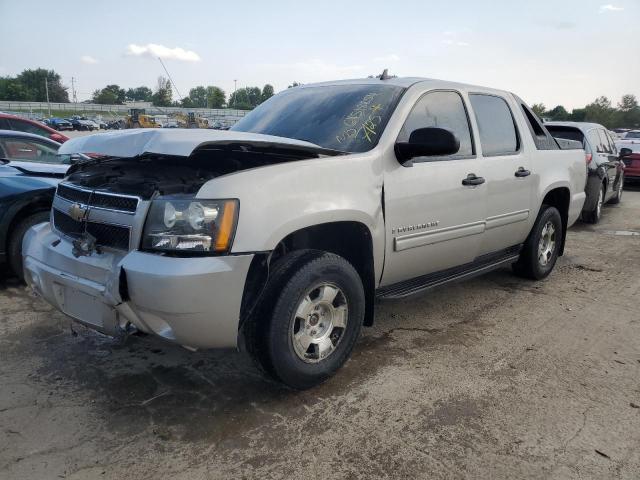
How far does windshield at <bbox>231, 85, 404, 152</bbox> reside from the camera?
3.42 metres

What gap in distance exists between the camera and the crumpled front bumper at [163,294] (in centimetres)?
244

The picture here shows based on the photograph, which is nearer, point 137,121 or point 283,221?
point 283,221

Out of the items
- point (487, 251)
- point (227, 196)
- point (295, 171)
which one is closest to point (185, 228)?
point (227, 196)

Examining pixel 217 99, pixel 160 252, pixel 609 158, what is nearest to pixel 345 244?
pixel 160 252

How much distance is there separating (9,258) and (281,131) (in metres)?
2.90

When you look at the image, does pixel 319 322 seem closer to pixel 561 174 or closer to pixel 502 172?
pixel 502 172

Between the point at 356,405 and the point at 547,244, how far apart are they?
3.41 m

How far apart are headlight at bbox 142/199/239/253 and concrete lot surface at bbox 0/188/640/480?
2.74 ft

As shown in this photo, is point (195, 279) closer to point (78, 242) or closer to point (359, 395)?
point (78, 242)

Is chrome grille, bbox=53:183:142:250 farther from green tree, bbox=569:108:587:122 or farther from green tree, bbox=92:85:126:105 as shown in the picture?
green tree, bbox=92:85:126:105

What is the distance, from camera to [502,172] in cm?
428

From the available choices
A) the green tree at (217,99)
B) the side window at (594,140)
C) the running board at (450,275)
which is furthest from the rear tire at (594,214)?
the green tree at (217,99)

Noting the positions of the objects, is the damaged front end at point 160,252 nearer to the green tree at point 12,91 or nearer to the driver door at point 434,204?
the driver door at point 434,204

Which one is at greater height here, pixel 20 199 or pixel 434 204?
pixel 434 204
